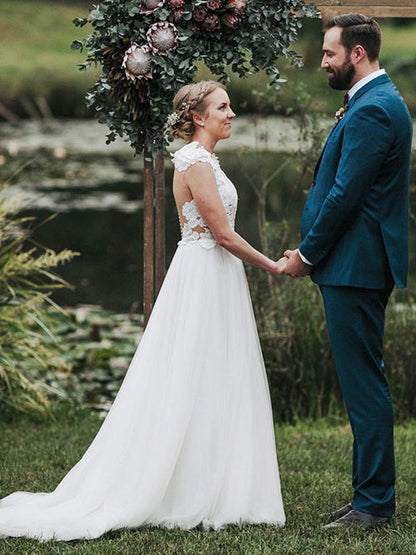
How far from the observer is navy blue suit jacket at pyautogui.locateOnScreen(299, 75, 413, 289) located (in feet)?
12.1

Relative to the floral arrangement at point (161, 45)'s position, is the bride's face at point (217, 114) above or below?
below

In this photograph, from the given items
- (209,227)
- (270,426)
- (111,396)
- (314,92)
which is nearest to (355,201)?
(209,227)

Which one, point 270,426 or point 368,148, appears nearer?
point 368,148

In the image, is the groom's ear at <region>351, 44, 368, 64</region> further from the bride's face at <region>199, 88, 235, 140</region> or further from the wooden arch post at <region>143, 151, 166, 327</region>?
the wooden arch post at <region>143, 151, 166, 327</region>

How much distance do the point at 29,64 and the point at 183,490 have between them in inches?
592

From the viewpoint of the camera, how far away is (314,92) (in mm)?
6641

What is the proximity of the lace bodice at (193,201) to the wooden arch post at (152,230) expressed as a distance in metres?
0.34

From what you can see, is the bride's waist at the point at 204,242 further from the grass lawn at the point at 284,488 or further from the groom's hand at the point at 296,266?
the grass lawn at the point at 284,488

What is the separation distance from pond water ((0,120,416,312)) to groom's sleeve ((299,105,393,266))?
2.68 m

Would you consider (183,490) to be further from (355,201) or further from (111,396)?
(111,396)

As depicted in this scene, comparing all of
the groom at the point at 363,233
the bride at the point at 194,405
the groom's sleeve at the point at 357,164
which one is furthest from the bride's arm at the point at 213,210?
the groom's sleeve at the point at 357,164

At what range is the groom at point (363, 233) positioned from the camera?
3719 millimetres

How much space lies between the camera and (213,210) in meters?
4.00

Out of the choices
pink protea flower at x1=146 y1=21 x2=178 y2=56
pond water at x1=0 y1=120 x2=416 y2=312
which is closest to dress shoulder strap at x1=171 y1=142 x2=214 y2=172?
pink protea flower at x1=146 y1=21 x2=178 y2=56
